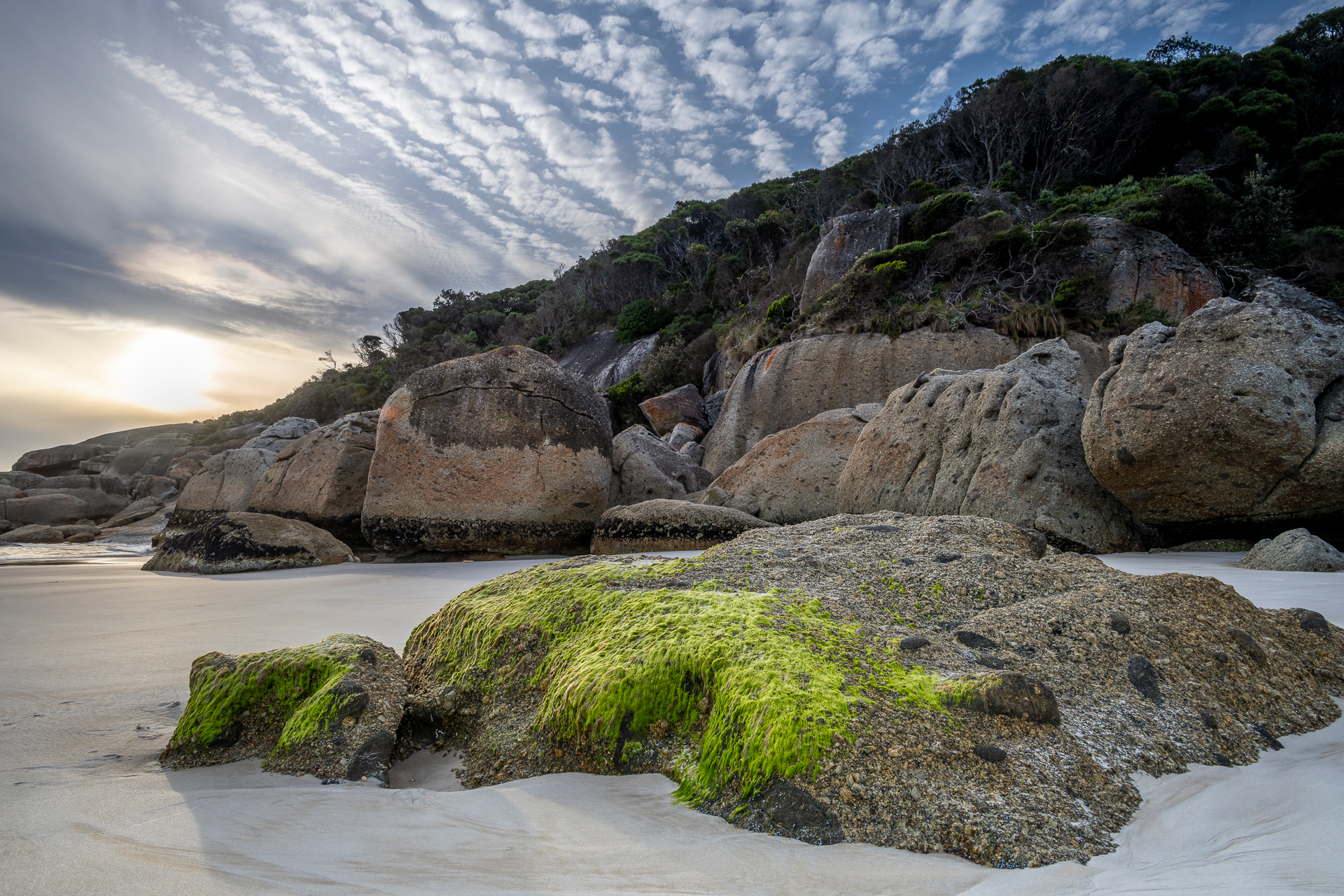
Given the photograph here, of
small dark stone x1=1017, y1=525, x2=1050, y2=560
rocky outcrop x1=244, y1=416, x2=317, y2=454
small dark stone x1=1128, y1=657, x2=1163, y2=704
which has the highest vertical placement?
rocky outcrop x1=244, y1=416, x2=317, y2=454

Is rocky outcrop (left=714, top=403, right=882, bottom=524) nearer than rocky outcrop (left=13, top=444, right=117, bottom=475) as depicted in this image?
Yes

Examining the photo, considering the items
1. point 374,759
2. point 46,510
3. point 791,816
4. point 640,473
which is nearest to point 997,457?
point 640,473

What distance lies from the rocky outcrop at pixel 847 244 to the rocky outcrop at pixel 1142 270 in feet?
15.2

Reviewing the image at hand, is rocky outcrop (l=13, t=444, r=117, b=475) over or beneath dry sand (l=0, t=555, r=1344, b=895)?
over

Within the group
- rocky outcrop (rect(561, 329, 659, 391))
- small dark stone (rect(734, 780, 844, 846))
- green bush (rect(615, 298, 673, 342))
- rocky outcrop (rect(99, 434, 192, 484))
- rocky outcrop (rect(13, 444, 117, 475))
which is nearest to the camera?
small dark stone (rect(734, 780, 844, 846))

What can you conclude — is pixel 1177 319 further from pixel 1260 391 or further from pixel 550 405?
pixel 550 405

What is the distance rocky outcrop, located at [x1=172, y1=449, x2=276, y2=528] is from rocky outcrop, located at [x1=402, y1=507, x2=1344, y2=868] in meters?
9.27

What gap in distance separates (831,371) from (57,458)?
37.1m

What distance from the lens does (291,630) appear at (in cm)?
327

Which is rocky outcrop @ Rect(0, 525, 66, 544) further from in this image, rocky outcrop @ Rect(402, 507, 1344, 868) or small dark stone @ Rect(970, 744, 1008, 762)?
small dark stone @ Rect(970, 744, 1008, 762)

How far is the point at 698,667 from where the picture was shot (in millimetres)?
1718

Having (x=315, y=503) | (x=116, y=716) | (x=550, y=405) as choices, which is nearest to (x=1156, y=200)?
(x=550, y=405)

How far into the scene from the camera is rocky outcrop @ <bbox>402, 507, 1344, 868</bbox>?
51.5 inches

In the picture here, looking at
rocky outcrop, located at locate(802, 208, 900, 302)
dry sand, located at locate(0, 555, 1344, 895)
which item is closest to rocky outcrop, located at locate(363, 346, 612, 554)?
dry sand, located at locate(0, 555, 1344, 895)
